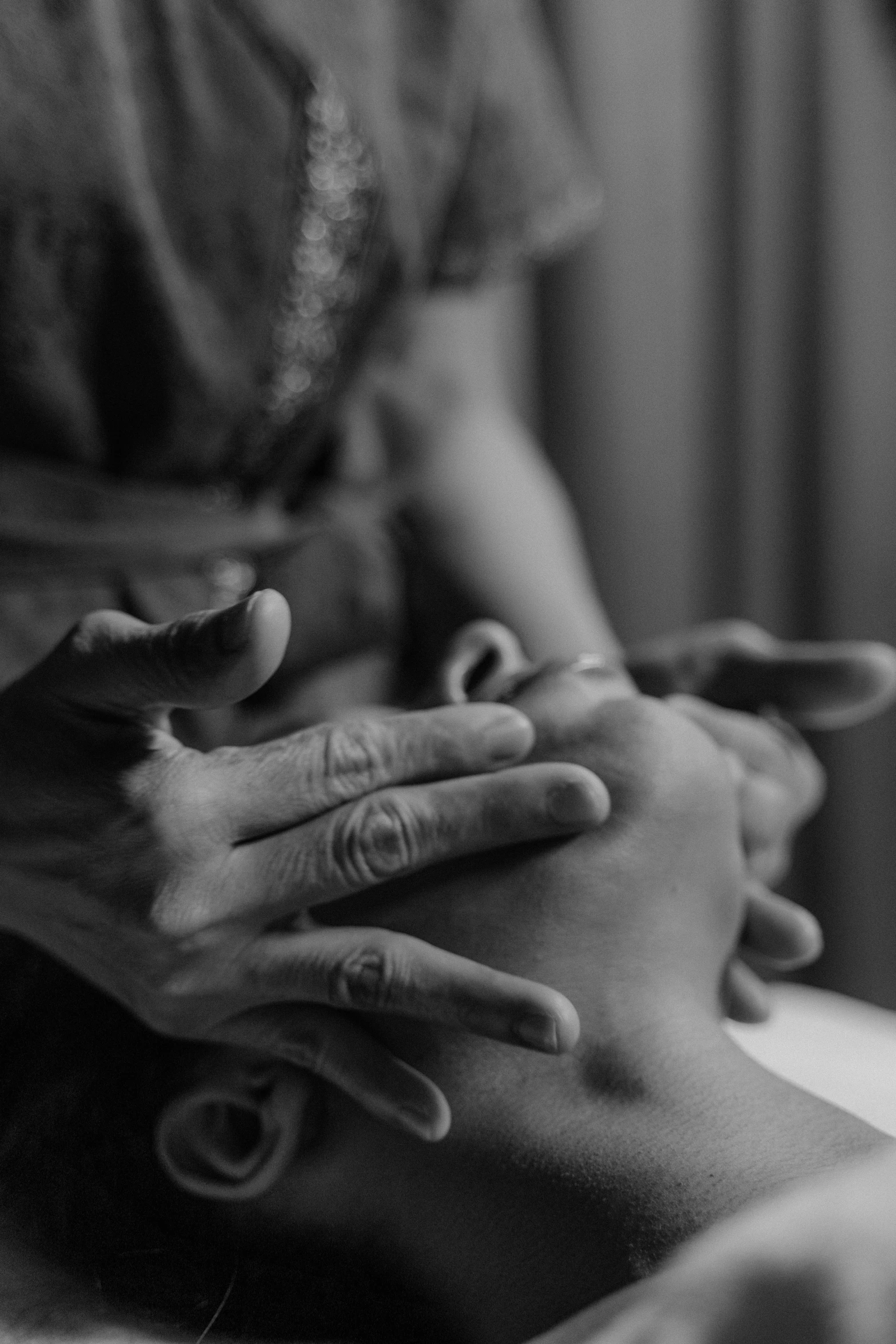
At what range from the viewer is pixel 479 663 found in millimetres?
809

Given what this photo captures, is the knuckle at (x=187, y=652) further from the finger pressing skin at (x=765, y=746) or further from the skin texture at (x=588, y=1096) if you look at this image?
the finger pressing skin at (x=765, y=746)

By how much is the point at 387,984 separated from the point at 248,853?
8 cm

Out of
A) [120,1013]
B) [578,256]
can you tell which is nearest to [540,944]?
[120,1013]

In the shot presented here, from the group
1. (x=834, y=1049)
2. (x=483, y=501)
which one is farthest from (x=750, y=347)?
(x=834, y=1049)

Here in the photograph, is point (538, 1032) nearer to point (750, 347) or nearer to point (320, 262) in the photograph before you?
point (320, 262)

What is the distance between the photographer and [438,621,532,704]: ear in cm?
75

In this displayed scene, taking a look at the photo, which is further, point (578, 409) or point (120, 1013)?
point (578, 409)

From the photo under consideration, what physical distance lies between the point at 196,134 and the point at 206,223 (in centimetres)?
5

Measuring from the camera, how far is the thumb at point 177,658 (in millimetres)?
506

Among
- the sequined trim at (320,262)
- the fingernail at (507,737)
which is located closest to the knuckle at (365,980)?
the fingernail at (507,737)

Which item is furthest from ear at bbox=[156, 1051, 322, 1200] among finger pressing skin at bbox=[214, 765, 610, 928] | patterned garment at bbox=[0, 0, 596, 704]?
patterned garment at bbox=[0, 0, 596, 704]

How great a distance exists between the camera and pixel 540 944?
61cm

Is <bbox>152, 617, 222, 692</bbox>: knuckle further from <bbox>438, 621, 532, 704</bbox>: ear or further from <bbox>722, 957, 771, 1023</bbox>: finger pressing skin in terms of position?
<bbox>722, 957, 771, 1023</bbox>: finger pressing skin

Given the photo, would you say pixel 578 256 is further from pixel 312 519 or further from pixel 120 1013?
pixel 120 1013
